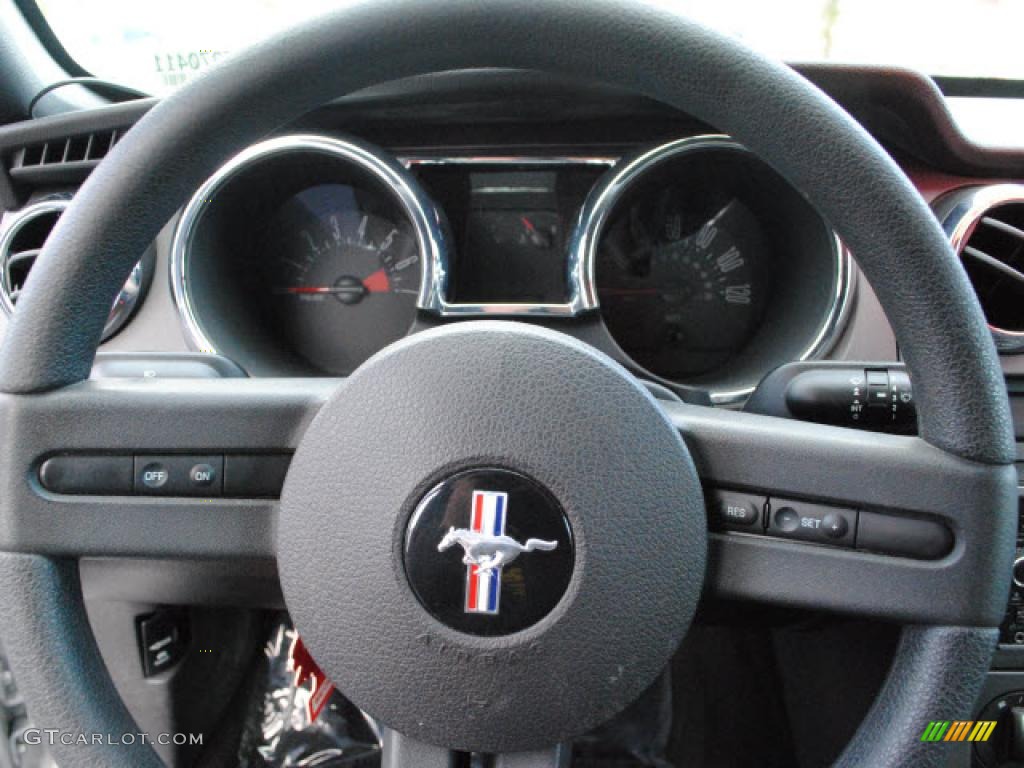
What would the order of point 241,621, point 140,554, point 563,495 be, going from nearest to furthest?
point 563,495
point 140,554
point 241,621

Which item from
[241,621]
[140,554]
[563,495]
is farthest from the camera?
[241,621]

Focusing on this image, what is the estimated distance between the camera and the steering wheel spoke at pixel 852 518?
0.72 meters

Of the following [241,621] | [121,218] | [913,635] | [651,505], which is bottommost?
[241,621]

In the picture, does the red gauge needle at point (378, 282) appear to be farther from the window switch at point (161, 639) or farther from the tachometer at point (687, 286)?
the window switch at point (161, 639)

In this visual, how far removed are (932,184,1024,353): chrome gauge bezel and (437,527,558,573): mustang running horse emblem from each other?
899 mm

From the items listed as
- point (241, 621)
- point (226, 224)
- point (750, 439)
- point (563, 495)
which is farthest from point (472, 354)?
point (226, 224)

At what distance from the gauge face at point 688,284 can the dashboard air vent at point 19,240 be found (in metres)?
0.94

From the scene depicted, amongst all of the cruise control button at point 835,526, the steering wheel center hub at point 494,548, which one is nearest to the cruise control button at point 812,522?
the cruise control button at point 835,526

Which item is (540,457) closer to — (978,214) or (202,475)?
(202,475)

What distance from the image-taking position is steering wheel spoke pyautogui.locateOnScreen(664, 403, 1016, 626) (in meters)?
0.72

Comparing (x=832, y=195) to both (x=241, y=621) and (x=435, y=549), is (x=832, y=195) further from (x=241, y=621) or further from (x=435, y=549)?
(x=241, y=621)

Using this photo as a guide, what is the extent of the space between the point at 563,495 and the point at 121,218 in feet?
1.43

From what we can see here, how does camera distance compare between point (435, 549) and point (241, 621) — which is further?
point (241, 621)

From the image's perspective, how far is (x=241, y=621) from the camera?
4.31 ft
